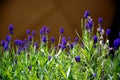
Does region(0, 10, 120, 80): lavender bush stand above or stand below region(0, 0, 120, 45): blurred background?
below

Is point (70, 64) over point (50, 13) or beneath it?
beneath

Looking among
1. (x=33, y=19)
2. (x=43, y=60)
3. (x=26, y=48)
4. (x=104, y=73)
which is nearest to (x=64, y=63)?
(x=43, y=60)

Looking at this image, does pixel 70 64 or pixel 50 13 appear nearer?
pixel 70 64

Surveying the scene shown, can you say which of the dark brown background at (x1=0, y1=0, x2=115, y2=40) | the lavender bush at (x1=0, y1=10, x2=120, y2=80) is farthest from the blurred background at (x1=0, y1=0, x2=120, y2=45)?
the lavender bush at (x1=0, y1=10, x2=120, y2=80)

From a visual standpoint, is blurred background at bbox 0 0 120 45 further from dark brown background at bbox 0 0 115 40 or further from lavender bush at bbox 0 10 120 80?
lavender bush at bbox 0 10 120 80

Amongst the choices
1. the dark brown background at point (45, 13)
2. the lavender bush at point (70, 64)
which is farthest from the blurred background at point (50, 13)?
the lavender bush at point (70, 64)

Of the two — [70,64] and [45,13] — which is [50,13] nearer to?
[45,13]

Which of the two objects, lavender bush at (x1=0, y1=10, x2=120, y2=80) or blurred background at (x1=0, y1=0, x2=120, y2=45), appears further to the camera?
blurred background at (x1=0, y1=0, x2=120, y2=45)

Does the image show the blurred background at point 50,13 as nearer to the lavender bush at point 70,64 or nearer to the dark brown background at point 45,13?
the dark brown background at point 45,13

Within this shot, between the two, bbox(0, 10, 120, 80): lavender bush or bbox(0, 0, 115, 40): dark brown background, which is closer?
bbox(0, 10, 120, 80): lavender bush

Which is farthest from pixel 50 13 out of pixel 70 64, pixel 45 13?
pixel 70 64
